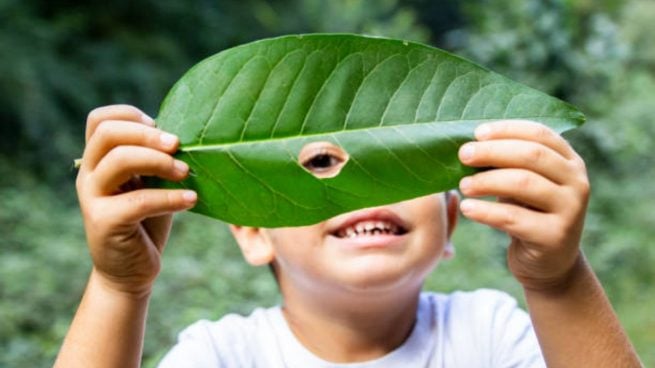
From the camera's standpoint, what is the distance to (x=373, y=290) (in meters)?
1.11

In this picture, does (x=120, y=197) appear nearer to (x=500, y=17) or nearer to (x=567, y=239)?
(x=567, y=239)

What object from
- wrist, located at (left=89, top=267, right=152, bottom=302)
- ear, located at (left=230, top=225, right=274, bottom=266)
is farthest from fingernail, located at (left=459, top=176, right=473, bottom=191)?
ear, located at (left=230, top=225, right=274, bottom=266)

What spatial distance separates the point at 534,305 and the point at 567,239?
0.10 metres

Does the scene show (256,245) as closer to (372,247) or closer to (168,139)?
(372,247)

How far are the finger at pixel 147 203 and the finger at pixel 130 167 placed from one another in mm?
12

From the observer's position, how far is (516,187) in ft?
2.43

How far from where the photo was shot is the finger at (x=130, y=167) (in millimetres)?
714

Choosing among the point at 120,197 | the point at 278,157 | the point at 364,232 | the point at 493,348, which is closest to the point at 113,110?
the point at 120,197

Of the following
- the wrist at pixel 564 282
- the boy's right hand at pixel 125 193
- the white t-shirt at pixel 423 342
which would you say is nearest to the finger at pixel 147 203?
the boy's right hand at pixel 125 193

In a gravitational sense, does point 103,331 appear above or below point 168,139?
below

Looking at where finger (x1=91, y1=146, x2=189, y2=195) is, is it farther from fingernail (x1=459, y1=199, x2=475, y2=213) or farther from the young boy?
fingernail (x1=459, y1=199, x2=475, y2=213)

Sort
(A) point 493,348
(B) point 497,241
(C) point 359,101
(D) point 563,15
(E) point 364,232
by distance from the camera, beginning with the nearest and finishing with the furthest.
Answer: (C) point 359,101 → (E) point 364,232 → (A) point 493,348 → (B) point 497,241 → (D) point 563,15

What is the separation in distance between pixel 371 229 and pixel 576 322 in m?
0.32

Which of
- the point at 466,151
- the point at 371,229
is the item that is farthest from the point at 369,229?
the point at 466,151
